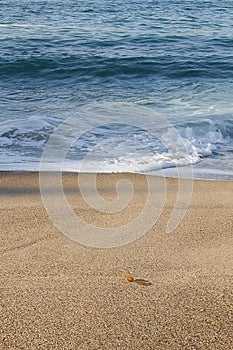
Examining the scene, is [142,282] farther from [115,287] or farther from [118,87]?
[118,87]

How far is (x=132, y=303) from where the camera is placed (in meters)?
2.08

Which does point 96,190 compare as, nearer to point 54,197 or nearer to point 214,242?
point 54,197

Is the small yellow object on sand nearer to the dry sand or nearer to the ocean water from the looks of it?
the dry sand

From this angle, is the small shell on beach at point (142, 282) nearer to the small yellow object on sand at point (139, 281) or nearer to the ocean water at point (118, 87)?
the small yellow object on sand at point (139, 281)

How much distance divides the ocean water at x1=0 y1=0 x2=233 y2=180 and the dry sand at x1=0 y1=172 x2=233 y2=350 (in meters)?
1.62

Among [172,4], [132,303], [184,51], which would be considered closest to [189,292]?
[132,303]

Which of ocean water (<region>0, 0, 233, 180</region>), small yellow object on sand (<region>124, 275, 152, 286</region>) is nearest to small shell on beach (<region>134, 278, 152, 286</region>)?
small yellow object on sand (<region>124, 275, 152, 286</region>)

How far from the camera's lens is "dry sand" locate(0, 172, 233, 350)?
74.2 inches

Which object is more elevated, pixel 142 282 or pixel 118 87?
pixel 142 282

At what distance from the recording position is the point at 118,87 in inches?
356

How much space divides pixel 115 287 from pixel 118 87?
713 centimetres

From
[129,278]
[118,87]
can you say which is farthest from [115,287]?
[118,87]

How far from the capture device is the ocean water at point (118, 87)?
4965 mm

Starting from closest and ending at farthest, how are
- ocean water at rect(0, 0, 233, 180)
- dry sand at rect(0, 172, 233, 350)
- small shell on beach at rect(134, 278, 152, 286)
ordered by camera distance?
dry sand at rect(0, 172, 233, 350) → small shell on beach at rect(134, 278, 152, 286) → ocean water at rect(0, 0, 233, 180)
